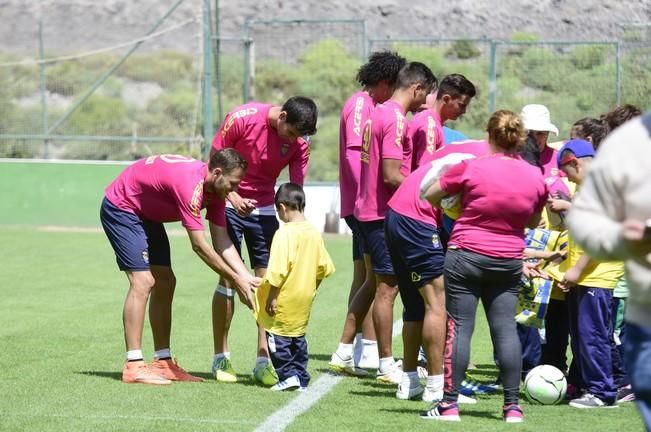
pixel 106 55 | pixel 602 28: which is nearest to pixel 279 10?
pixel 106 55

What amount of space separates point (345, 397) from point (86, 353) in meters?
2.62

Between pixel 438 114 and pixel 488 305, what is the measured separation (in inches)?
76.2

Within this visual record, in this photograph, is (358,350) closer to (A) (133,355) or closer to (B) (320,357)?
(B) (320,357)

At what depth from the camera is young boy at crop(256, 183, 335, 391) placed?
7645mm

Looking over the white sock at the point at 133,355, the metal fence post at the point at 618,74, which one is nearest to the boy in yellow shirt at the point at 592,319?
the white sock at the point at 133,355

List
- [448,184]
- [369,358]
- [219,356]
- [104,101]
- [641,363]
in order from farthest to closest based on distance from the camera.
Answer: [104,101] < [369,358] < [219,356] < [448,184] < [641,363]

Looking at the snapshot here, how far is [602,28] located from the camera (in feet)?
98.3

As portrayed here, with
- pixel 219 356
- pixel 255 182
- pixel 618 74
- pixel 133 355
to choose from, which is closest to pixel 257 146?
pixel 255 182

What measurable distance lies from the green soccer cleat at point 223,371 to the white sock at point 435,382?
1.54m

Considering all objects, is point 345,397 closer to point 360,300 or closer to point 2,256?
point 360,300

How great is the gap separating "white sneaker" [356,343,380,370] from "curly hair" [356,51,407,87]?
82.2 inches

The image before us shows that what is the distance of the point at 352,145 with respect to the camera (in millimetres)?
9211

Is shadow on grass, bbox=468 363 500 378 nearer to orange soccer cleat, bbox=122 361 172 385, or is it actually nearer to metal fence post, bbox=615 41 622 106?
orange soccer cleat, bbox=122 361 172 385

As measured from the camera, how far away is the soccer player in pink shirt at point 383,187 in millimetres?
7844
